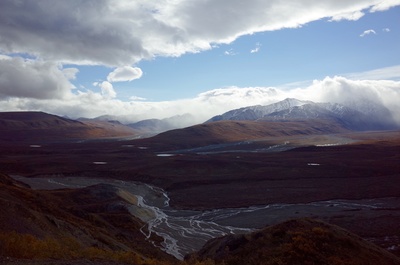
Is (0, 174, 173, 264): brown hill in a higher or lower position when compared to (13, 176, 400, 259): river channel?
higher

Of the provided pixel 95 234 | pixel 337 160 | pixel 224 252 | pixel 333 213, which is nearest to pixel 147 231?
pixel 95 234

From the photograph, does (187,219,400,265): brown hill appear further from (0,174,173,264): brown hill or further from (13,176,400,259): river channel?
(13,176,400,259): river channel

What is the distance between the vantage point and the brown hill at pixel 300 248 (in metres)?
18.8

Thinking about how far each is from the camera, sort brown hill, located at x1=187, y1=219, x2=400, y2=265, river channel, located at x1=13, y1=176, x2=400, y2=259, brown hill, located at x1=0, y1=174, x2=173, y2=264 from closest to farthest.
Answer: brown hill, located at x1=0, y1=174, x2=173, y2=264 < brown hill, located at x1=187, y1=219, x2=400, y2=265 < river channel, located at x1=13, y1=176, x2=400, y2=259

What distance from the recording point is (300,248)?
62.4ft

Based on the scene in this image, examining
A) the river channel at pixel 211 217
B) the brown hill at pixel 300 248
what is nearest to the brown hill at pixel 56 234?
the river channel at pixel 211 217

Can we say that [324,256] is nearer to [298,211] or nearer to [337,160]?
[298,211]

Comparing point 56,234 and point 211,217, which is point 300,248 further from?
point 211,217

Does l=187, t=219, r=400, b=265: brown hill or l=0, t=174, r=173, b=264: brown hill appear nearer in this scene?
l=0, t=174, r=173, b=264: brown hill

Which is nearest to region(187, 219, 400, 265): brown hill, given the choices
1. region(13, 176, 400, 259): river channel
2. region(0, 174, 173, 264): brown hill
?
region(0, 174, 173, 264): brown hill

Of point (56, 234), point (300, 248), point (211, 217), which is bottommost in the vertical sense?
point (211, 217)

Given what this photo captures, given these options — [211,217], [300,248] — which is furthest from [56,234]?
[211,217]

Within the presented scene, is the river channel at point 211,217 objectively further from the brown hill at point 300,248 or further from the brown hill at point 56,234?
the brown hill at point 300,248

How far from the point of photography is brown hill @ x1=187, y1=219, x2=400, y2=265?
61.6 ft
